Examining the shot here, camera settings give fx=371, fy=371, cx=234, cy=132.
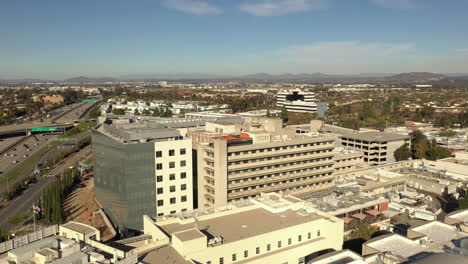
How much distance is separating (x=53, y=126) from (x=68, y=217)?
93.7 meters

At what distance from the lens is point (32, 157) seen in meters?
98.6

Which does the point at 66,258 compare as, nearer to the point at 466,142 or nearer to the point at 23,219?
the point at 23,219

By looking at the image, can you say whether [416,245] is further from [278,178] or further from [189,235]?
[278,178]

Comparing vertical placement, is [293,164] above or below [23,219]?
above

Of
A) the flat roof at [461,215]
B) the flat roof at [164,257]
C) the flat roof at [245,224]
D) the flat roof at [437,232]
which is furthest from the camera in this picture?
the flat roof at [461,215]

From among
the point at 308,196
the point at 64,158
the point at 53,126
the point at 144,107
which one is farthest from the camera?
the point at 144,107

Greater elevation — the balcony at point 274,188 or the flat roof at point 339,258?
the flat roof at point 339,258

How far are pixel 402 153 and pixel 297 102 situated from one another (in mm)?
94962

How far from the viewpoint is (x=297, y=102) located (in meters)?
177

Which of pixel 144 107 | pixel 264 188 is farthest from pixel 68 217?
pixel 144 107

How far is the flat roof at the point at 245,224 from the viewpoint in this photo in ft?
107

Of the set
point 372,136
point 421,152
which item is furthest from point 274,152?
point 421,152

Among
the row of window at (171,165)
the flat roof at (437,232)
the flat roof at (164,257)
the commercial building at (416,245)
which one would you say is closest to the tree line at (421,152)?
the flat roof at (437,232)

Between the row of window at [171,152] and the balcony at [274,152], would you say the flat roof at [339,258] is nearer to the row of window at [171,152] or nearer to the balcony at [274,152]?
the balcony at [274,152]
